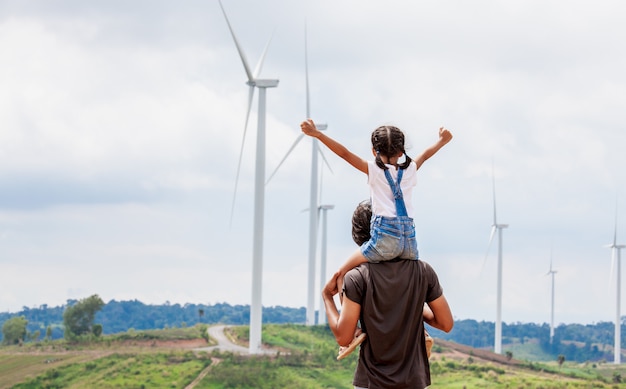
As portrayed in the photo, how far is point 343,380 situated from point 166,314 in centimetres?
8384

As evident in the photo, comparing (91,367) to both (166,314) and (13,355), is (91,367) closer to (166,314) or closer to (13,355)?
(13,355)

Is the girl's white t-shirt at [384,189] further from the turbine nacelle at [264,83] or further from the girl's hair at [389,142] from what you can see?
the turbine nacelle at [264,83]

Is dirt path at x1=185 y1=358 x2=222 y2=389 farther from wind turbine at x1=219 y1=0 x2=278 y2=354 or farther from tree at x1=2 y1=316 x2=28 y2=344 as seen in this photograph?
tree at x1=2 y1=316 x2=28 y2=344

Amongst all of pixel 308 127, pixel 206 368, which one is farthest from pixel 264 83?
pixel 308 127

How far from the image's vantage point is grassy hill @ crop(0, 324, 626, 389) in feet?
181

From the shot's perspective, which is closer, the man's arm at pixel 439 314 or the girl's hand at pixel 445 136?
the man's arm at pixel 439 314

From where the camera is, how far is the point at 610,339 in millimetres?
139000

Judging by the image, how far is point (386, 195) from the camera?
19.2 ft

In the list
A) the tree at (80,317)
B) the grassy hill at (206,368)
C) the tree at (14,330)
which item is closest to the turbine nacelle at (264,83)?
the grassy hill at (206,368)

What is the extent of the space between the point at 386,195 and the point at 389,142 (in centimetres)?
33

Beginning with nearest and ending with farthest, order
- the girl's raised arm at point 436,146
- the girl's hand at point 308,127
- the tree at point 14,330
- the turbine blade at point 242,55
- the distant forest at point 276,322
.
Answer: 1. the girl's hand at point 308,127
2. the girl's raised arm at point 436,146
3. the turbine blade at point 242,55
4. the tree at point 14,330
5. the distant forest at point 276,322

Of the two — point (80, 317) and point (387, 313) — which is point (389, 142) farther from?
point (80, 317)

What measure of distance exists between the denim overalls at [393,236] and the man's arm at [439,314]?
32cm

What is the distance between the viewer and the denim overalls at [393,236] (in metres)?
5.73
